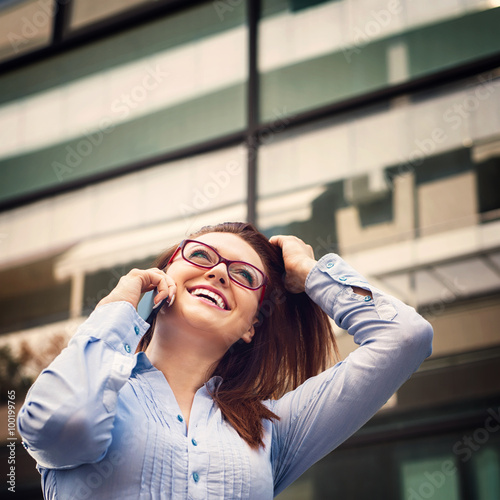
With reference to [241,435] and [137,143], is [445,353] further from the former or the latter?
[137,143]

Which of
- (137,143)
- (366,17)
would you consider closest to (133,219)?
(137,143)

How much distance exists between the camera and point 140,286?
165 cm

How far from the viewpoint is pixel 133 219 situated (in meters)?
4.64

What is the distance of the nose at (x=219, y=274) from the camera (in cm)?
177

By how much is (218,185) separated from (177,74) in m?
1.15

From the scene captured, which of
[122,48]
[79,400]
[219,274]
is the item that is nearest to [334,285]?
[219,274]

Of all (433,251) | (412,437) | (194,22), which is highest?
(194,22)

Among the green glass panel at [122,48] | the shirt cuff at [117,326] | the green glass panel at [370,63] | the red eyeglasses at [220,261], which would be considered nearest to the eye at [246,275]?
the red eyeglasses at [220,261]

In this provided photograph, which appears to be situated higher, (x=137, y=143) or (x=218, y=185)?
(x=137, y=143)

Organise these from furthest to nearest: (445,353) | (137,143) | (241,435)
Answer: (137,143), (445,353), (241,435)

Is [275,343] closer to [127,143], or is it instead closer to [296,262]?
[296,262]

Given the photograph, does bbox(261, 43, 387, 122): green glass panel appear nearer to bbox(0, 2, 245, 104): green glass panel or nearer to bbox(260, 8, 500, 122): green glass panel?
bbox(260, 8, 500, 122): green glass panel

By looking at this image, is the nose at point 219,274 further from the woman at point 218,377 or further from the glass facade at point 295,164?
the glass facade at point 295,164

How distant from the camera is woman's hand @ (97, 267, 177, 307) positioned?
160 centimetres
